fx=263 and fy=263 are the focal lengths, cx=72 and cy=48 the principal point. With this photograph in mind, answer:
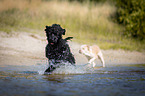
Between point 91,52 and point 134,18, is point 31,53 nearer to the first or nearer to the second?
point 91,52

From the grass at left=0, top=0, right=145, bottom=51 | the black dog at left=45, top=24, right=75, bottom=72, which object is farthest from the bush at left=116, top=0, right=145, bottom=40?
the black dog at left=45, top=24, right=75, bottom=72

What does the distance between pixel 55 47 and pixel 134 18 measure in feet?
33.3

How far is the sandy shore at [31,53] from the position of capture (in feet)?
31.1

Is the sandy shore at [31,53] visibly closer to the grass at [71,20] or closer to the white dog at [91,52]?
the white dog at [91,52]

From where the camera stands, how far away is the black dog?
643cm

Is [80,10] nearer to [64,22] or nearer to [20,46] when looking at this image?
[64,22]

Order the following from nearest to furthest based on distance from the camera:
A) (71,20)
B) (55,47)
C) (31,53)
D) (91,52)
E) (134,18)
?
1. (55,47)
2. (91,52)
3. (31,53)
4. (134,18)
5. (71,20)

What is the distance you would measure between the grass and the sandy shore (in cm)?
85

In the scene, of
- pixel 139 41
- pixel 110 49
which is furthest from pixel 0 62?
pixel 139 41

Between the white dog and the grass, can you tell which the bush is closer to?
the grass

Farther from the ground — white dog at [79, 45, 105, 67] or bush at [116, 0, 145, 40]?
bush at [116, 0, 145, 40]

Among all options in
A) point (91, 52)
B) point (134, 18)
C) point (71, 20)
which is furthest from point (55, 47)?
point (134, 18)

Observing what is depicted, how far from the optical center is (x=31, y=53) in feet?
34.2

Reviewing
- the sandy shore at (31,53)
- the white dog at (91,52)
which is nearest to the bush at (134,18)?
the sandy shore at (31,53)
